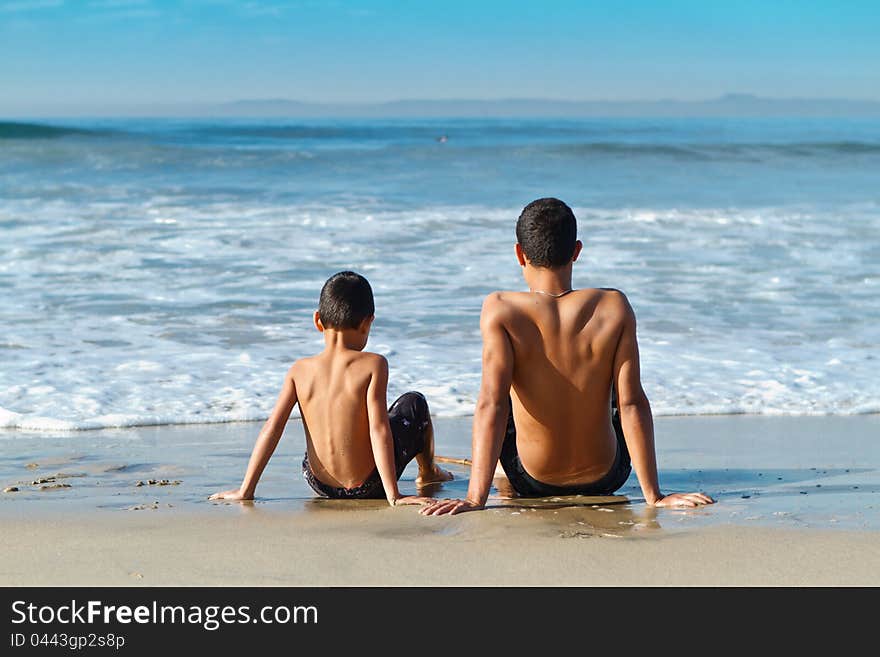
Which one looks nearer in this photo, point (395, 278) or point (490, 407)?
point (490, 407)

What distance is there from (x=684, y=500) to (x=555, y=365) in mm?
605

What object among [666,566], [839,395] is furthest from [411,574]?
[839,395]

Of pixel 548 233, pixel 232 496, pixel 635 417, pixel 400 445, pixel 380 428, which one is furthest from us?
pixel 400 445

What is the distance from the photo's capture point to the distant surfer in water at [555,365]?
365cm

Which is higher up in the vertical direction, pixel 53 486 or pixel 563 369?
pixel 563 369

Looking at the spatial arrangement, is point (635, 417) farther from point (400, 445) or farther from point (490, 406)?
point (400, 445)

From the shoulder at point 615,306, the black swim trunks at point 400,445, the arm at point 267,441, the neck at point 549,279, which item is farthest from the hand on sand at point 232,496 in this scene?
the shoulder at point 615,306

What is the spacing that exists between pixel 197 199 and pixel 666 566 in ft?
45.1

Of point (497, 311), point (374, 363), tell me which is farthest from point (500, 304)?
point (374, 363)

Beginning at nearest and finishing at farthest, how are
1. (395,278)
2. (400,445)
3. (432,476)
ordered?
(400,445) < (432,476) < (395,278)

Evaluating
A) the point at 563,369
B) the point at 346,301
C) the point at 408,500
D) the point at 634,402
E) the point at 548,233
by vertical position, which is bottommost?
the point at 408,500

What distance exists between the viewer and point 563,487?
154 inches
